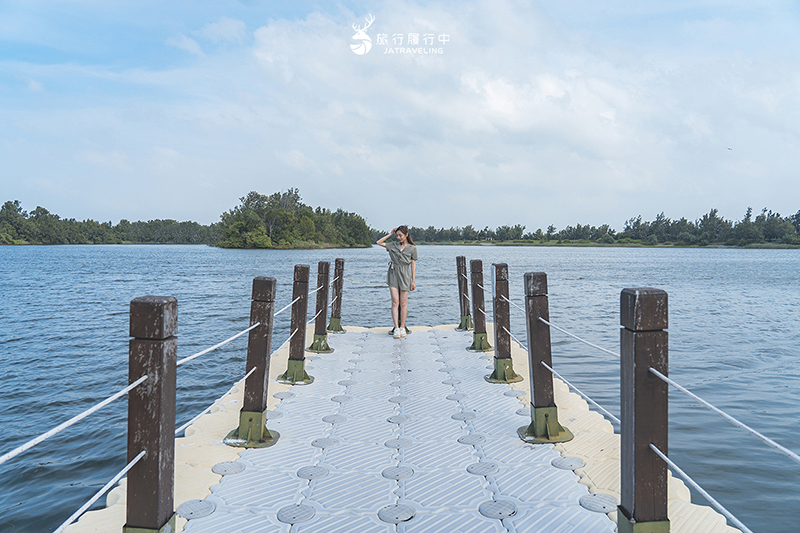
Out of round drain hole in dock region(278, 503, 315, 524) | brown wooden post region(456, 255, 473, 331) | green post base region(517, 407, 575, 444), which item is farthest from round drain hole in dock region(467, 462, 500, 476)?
brown wooden post region(456, 255, 473, 331)

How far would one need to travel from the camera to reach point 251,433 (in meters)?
3.67

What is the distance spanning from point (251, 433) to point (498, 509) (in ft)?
6.47

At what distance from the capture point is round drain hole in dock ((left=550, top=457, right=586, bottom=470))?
324cm

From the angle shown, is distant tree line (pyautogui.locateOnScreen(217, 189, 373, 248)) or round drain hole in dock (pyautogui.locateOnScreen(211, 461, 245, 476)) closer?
round drain hole in dock (pyautogui.locateOnScreen(211, 461, 245, 476))

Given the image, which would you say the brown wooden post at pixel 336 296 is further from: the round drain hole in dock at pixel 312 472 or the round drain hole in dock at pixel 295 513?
the round drain hole in dock at pixel 295 513

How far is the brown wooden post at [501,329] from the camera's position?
Answer: 17.4ft

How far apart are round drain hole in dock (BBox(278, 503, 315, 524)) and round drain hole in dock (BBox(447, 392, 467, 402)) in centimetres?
232

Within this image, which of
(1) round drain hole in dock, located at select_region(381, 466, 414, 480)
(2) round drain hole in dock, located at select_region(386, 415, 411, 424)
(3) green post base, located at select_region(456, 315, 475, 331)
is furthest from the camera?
(3) green post base, located at select_region(456, 315, 475, 331)

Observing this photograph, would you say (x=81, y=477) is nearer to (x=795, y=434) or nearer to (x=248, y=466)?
(x=248, y=466)

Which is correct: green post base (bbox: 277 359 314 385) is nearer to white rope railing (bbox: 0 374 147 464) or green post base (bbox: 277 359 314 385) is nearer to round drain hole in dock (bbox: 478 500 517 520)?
round drain hole in dock (bbox: 478 500 517 520)

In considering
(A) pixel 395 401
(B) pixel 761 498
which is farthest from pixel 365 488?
(B) pixel 761 498

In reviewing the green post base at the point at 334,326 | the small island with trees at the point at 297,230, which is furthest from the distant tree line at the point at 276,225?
the green post base at the point at 334,326

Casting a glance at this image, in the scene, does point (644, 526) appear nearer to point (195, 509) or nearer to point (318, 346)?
point (195, 509)

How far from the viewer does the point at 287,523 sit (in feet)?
8.42
